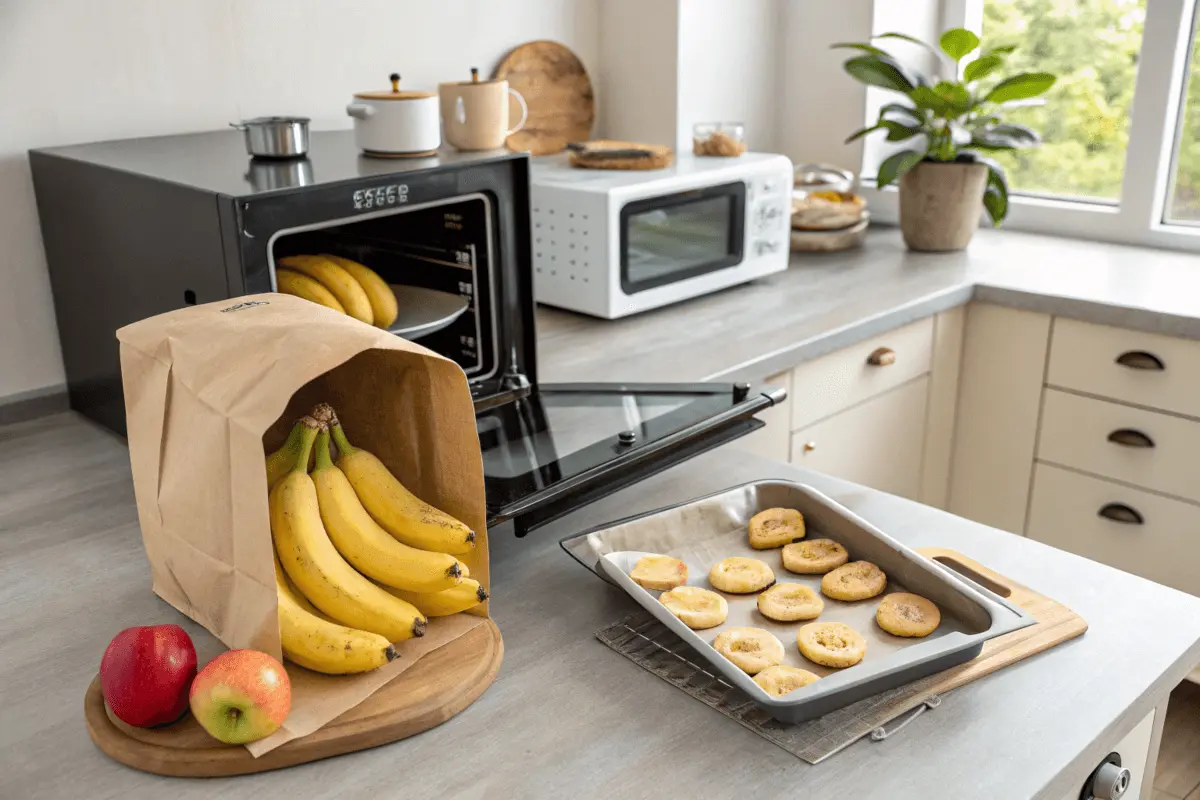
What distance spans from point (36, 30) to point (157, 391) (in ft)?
2.86

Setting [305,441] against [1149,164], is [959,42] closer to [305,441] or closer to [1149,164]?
[1149,164]

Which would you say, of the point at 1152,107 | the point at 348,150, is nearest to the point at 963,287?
the point at 1152,107

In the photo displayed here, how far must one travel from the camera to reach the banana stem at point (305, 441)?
3.23 ft

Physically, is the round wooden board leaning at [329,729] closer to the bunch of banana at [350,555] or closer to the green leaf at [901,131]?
the bunch of banana at [350,555]

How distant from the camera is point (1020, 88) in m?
2.21

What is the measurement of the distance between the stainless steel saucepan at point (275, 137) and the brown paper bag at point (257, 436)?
0.38 metres

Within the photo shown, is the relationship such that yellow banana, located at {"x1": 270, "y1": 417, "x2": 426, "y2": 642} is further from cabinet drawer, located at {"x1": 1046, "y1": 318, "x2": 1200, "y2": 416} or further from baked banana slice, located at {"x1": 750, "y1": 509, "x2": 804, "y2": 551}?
cabinet drawer, located at {"x1": 1046, "y1": 318, "x2": 1200, "y2": 416}

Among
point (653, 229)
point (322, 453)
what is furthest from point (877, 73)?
point (322, 453)

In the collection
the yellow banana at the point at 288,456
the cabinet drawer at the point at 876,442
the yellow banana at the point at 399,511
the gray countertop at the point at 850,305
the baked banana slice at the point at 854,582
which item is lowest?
the cabinet drawer at the point at 876,442

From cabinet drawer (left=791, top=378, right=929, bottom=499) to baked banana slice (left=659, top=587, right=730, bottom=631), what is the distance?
907 millimetres

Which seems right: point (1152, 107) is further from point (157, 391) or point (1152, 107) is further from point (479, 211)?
point (157, 391)

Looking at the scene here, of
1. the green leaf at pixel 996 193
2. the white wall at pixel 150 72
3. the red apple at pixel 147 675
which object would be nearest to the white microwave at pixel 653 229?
the white wall at pixel 150 72

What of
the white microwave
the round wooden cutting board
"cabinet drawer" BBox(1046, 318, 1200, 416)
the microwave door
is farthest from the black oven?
"cabinet drawer" BBox(1046, 318, 1200, 416)

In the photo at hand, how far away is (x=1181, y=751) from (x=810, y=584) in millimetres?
1459
